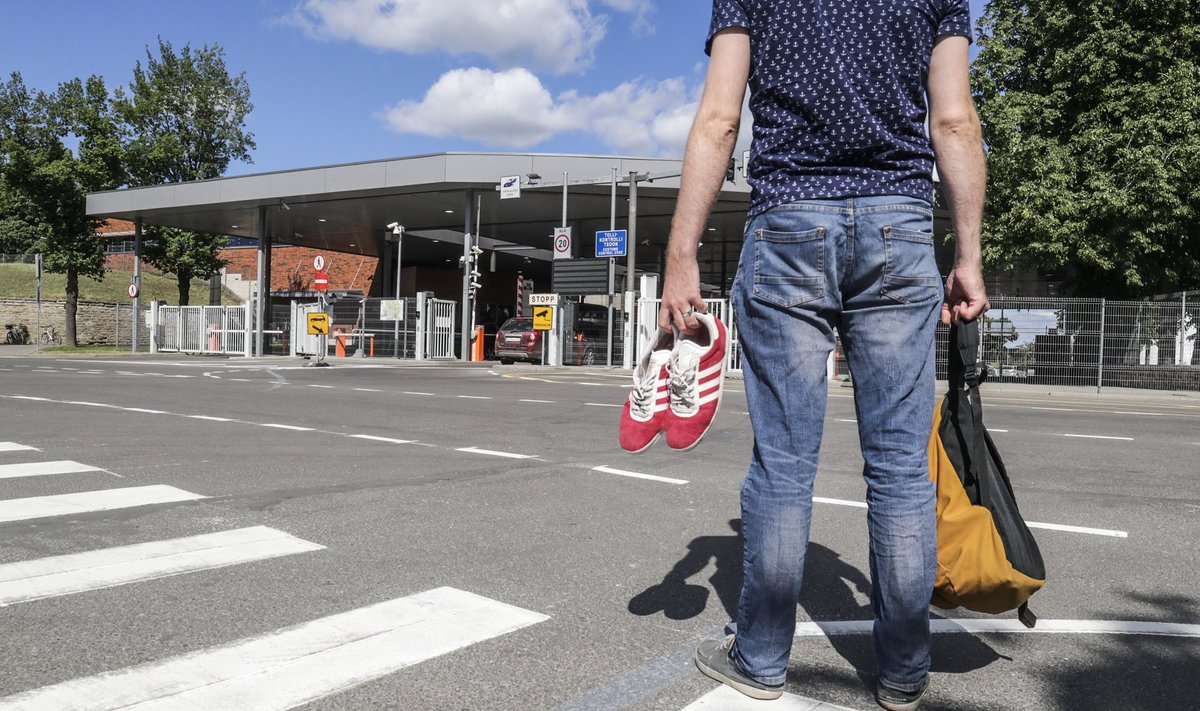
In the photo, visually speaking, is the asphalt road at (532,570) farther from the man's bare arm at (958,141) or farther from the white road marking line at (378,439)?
the man's bare arm at (958,141)

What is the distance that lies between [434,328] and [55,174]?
1690 cm

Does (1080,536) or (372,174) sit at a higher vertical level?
(372,174)

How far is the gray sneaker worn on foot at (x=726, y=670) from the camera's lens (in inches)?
94.3

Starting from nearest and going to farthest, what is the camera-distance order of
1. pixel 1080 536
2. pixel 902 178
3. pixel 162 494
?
pixel 902 178
pixel 1080 536
pixel 162 494

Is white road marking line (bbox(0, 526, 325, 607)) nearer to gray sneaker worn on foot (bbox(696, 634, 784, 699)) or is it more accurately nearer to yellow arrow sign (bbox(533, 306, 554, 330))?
gray sneaker worn on foot (bbox(696, 634, 784, 699))

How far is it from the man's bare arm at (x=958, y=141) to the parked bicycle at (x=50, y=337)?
48.4m

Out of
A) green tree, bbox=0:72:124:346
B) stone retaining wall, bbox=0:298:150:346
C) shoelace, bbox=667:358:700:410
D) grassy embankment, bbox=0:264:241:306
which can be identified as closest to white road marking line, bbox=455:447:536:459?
shoelace, bbox=667:358:700:410

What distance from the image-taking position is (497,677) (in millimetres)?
→ 2500

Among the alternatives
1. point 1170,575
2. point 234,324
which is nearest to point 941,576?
point 1170,575

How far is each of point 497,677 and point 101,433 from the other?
22.0 feet

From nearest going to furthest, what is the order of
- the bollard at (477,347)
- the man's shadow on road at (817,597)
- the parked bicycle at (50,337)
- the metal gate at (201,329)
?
the man's shadow on road at (817,597) < the bollard at (477,347) < the metal gate at (201,329) < the parked bicycle at (50,337)

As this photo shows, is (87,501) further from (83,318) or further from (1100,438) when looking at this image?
(83,318)

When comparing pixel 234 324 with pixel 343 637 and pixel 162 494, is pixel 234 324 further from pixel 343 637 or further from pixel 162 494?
pixel 343 637

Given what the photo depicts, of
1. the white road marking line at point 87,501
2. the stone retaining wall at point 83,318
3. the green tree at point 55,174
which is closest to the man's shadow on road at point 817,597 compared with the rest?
the white road marking line at point 87,501
